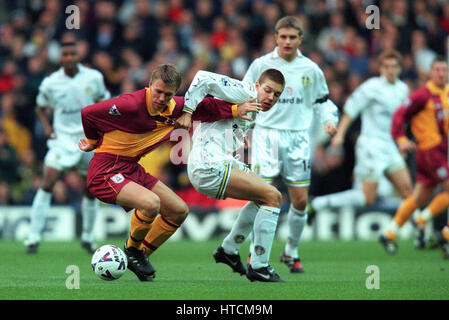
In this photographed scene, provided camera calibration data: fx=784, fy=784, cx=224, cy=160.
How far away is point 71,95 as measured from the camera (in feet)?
34.0

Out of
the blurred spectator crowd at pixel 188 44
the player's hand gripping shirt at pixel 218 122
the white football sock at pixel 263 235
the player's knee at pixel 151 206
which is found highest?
the blurred spectator crowd at pixel 188 44

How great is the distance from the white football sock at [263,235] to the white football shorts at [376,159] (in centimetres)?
488

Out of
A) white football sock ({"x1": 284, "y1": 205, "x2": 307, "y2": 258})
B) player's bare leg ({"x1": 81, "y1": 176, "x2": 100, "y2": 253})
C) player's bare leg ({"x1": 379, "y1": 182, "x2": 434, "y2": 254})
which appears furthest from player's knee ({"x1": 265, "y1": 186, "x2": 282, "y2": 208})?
player's bare leg ({"x1": 379, "y1": 182, "x2": 434, "y2": 254})

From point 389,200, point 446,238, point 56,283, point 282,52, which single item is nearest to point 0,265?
point 56,283

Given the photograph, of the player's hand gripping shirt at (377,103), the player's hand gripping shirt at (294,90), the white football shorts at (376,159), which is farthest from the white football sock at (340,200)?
the player's hand gripping shirt at (294,90)

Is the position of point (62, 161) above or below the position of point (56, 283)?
above

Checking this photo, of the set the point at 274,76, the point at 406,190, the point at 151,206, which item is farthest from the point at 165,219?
the point at 406,190

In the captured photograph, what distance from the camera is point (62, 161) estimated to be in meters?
10.3

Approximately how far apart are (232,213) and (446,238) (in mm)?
4421

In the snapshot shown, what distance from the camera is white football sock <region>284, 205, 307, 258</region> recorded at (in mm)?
8438

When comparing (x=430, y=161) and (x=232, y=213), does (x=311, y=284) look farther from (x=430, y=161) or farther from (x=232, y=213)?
(x=232, y=213)

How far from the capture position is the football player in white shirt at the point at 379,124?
1145 cm

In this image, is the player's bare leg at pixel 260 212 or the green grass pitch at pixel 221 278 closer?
the green grass pitch at pixel 221 278

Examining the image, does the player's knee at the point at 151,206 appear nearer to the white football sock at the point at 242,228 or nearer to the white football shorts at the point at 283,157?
the white football sock at the point at 242,228
